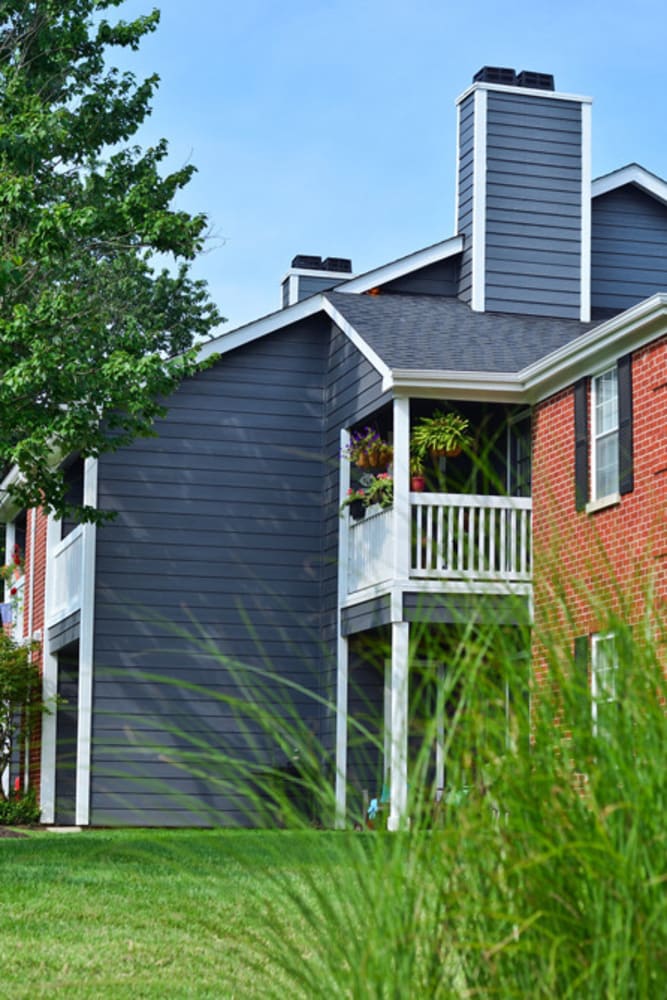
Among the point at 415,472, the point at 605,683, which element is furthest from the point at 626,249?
the point at 605,683

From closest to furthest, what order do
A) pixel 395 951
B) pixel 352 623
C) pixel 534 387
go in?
pixel 395 951, pixel 534 387, pixel 352 623

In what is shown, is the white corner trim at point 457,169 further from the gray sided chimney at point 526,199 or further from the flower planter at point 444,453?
the flower planter at point 444,453

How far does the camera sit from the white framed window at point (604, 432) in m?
13.6

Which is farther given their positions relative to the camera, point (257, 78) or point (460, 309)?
point (257, 78)

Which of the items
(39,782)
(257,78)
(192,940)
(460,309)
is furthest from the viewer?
(257,78)

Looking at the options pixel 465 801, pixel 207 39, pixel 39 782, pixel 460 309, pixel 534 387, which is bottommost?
pixel 39 782

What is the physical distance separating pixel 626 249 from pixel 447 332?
12.7 ft

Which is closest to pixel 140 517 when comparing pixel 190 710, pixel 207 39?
pixel 190 710

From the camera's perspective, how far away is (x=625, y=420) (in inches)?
516

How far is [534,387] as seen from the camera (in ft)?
48.9

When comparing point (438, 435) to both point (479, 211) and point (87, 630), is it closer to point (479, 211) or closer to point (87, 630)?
point (479, 211)

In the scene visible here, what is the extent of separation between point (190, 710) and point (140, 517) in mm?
2219

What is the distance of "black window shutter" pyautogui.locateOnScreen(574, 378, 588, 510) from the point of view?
13719mm

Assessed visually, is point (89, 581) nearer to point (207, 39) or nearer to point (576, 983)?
point (207, 39)
